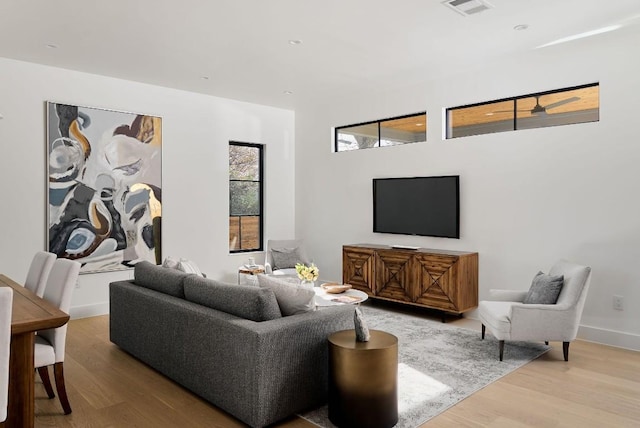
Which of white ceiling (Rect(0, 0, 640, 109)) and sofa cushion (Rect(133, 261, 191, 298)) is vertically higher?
white ceiling (Rect(0, 0, 640, 109))

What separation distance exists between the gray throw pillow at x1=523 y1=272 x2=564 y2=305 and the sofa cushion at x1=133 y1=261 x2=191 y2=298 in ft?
9.78

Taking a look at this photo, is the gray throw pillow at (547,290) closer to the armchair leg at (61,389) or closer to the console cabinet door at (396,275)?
the console cabinet door at (396,275)

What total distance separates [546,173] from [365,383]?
3281 mm

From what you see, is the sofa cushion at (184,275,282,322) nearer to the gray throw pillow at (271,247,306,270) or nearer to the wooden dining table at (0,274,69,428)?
the wooden dining table at (0,274,69,428)

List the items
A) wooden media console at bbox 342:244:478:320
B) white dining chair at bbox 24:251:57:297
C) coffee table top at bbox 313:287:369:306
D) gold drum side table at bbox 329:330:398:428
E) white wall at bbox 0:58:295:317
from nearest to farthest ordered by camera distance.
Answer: gold drum side table at bbox 329:330:398:428 < white dining chair at bbox 24:251:57:297 < coffee table top at bbox 313:287:369:306 < white wall at bbox 0:58:295:317 < wooden media console at bbox 342:244:478:320

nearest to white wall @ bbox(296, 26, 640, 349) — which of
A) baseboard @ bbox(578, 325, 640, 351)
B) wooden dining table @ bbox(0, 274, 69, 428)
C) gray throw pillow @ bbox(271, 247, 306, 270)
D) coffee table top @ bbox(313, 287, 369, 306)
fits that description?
baseboard @ bbox(578, 325, 640, 351)

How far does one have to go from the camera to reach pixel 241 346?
107 inches

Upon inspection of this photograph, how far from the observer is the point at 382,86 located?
6.10 meters

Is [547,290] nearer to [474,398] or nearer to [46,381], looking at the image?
[474,398]

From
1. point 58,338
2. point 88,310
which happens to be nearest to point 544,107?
point 58,338

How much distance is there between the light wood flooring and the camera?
110 inches

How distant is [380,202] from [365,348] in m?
3.84

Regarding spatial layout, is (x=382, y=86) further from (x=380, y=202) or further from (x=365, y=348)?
(x=365, y=348)

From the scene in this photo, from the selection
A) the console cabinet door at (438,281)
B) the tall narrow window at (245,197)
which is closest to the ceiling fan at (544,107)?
the console cabinet door at (438,281)
